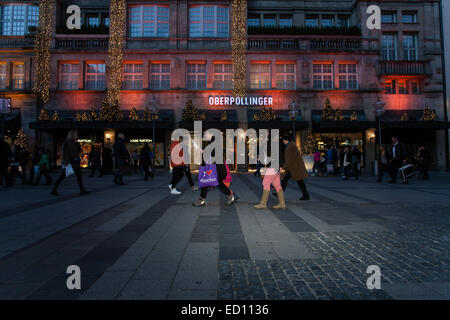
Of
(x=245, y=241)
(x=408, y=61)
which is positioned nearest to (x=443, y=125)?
(x=408, y=61)

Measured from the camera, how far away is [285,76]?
2548 centimetres

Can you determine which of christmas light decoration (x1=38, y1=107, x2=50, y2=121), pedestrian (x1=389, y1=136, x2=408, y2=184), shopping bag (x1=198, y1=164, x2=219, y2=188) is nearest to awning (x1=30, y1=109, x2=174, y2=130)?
christmas light decoration (x1=38, y1=107, x2=50, y2=121)

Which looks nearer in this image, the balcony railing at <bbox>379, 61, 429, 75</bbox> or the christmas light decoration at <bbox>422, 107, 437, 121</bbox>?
the christmas light decoration at <bbox>422, 107, 437, 121</bbox>

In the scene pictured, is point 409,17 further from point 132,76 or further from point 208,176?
point 208,176

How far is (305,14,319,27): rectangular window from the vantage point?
27.2 meters

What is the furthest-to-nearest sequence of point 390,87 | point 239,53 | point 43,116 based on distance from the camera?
point 390,87 → point 239,53 → point 43,116

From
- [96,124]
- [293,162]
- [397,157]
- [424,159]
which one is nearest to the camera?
[293,162]

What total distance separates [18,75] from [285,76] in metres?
24.6

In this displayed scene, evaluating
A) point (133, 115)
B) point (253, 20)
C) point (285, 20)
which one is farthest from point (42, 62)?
point (285, 20)

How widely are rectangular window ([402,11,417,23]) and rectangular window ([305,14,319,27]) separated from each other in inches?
317

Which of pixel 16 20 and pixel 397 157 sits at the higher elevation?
pixel 16 20

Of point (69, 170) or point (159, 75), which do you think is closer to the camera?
point (69, 170)

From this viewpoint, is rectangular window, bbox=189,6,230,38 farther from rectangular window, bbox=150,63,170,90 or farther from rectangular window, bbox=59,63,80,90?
rectangular window, bbox=59,63,80,90
